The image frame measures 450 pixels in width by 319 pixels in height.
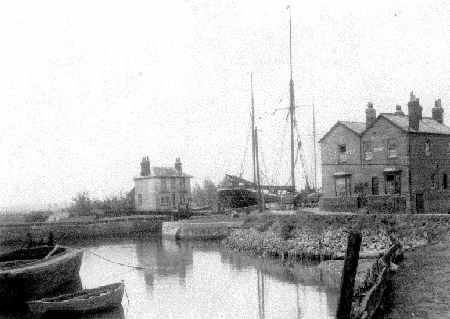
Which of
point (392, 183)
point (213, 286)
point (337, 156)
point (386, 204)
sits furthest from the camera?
point (337, 156)

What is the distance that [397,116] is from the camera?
1561 inches

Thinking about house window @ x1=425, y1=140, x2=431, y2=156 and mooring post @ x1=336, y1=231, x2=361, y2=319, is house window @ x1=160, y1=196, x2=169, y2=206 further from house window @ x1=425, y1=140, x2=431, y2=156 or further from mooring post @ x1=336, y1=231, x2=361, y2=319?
mooring post @ x1=336, y1=231, x2=361, y2=319

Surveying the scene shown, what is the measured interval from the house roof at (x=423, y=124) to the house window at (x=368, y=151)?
274 cm

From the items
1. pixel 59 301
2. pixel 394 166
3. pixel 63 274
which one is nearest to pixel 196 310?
pixel 59 301

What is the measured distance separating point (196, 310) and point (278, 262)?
10870 millimetres

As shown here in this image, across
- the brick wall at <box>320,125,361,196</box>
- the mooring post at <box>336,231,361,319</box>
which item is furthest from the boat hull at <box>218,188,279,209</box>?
the mooring post at <box>336,231,361,319</box>

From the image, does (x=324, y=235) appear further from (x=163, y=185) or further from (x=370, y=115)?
(x=163, y=185)

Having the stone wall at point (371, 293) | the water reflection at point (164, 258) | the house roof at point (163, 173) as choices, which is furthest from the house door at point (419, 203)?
Answer: the house roof at point (163, 173)

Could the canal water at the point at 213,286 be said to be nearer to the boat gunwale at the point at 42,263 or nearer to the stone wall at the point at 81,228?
the boat gunwale at the point at 42,263

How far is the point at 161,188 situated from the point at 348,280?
60.2 m

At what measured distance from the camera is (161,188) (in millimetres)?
69312

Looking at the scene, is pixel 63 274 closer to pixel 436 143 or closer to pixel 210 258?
pixel 210 258

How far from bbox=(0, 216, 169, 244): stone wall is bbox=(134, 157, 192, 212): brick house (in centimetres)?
1075

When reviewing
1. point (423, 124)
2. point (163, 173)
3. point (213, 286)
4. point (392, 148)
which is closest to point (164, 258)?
point (213, 286)
